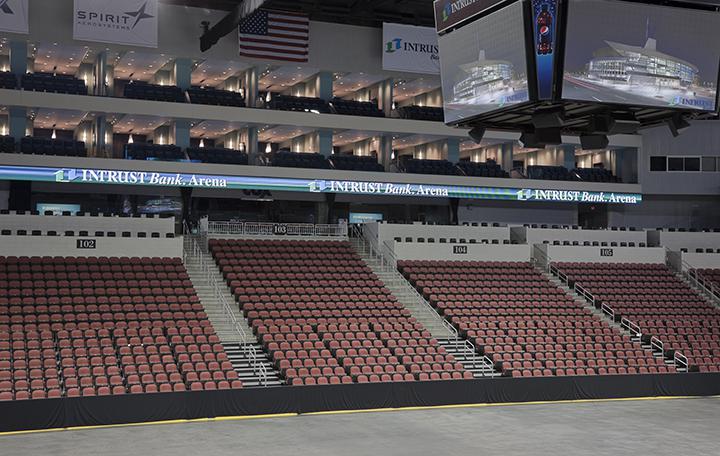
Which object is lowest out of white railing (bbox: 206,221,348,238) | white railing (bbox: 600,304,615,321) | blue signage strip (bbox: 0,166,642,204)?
white railing (bbox: 600,304,615,321)

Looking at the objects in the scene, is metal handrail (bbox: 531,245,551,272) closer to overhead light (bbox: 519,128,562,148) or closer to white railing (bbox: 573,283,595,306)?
white railing (bbox: 573,283,595,306)

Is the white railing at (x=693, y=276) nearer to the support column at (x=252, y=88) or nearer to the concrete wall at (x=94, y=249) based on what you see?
the support column at (x=252, y=88)

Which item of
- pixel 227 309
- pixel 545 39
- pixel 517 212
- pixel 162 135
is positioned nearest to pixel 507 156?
pixel 517 212

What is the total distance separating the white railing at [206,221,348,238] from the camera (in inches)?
1486

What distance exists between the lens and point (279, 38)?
37469mm

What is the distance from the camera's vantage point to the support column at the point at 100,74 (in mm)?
36562

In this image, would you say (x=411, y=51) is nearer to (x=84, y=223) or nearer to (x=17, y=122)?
(x=84, y=223)

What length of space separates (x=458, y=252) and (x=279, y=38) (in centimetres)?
1206

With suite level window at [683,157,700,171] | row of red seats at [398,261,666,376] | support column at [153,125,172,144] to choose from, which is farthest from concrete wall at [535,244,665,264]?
support column at [153,125,172,144]

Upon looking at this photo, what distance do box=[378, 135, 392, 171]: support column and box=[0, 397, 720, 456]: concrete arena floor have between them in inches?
719

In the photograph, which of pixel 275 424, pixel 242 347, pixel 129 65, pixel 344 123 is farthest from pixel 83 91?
pixel 275 424

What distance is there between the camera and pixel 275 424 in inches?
909

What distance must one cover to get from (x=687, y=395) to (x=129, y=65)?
2720cm

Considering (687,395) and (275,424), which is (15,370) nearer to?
(275,424)
